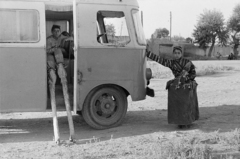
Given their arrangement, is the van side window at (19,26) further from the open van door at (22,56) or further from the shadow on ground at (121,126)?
the shadow on ground at (121,126)

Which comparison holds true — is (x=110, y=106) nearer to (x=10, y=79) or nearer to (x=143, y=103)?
(x=10, y=79)

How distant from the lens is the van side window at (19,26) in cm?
705

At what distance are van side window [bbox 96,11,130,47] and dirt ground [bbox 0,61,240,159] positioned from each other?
175 centimetres

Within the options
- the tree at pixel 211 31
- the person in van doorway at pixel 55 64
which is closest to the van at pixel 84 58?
the person in van doorway at pixel 55 64

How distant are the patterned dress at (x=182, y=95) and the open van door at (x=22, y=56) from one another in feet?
8.26

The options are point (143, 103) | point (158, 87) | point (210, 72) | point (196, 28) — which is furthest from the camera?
point (196, 28)

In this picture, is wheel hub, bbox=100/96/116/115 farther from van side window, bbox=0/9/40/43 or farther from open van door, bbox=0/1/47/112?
van side window, bbox=0/9/40/43

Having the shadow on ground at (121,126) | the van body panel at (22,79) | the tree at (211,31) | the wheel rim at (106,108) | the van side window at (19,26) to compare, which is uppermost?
the tree at (211,31)

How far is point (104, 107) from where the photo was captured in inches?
307

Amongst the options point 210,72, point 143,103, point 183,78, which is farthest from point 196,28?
point 183,78

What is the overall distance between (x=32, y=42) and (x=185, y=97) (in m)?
3.13

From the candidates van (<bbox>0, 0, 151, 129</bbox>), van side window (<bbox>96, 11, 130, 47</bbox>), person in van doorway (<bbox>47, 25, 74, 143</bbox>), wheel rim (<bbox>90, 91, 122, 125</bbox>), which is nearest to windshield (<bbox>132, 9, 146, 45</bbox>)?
van (<bbox>0, 0, 151, 129</bbox>)

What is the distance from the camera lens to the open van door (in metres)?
7.07

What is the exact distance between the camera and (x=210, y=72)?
20797 millimetres
